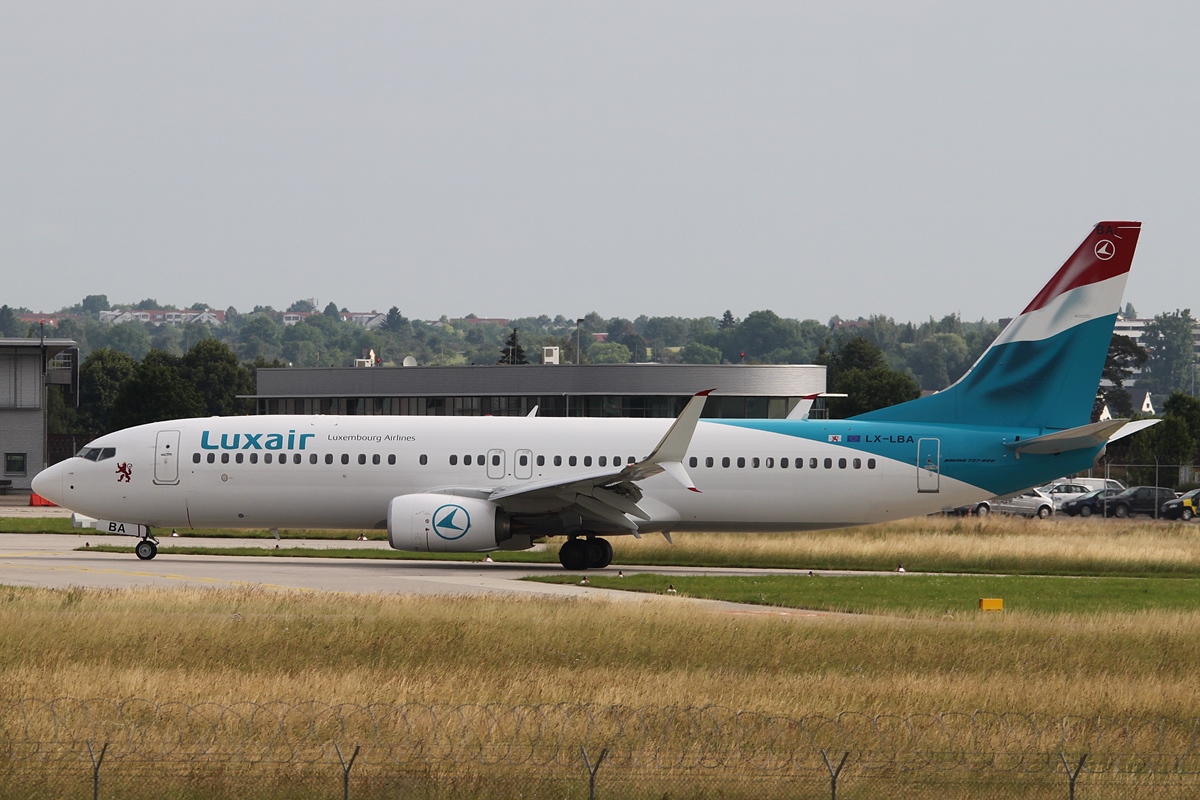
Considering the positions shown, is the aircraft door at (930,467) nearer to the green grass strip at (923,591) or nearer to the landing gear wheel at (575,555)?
the green grass strip at (923,591)

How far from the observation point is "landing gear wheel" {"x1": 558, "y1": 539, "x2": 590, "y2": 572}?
34.8 meters

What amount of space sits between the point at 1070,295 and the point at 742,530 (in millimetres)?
9667

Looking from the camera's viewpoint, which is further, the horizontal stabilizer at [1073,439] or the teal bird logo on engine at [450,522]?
the horizontal stabilizer at [1073,439]

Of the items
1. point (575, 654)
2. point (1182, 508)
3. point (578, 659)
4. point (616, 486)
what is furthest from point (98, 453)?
point (1182, 508)

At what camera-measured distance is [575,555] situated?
34.8m

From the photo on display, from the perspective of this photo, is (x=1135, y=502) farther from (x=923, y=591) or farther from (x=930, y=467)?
(x=923, y=591)

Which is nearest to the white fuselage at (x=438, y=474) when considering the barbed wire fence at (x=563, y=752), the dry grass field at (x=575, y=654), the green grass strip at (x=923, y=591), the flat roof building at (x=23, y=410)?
the green grass strip at (x=923, y=591)

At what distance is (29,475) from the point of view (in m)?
79.9

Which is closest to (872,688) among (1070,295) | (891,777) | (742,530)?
(891,777)

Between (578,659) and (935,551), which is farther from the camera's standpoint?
(935,551)

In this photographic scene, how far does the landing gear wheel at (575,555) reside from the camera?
34.8m

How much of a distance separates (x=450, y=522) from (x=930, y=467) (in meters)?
11.5

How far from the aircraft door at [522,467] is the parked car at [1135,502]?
44020 millimetres

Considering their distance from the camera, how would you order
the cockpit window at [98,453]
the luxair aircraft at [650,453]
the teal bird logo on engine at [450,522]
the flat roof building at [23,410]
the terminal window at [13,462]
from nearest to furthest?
1. the teal bird logo on engine at [450,522]
2. the luxair aircraft at [650,453]
3. the cockpit window at [98,453]
4. the flat roof building at [23,410]
5. the terminal window at [13,462]
